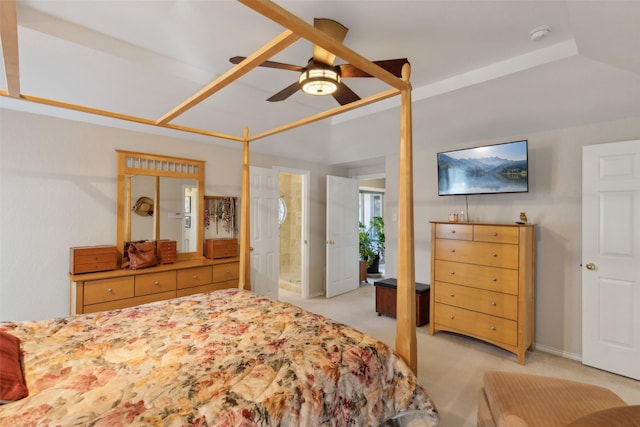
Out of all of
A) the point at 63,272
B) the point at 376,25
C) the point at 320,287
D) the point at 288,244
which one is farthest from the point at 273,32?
the point at 288,244

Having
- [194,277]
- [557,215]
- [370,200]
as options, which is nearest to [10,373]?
[194,277]

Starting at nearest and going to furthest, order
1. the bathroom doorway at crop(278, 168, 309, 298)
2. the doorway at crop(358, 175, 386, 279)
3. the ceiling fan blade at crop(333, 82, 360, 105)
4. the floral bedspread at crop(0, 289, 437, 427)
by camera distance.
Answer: the floral bedspread at crop(0, 289, 437, 427)
the ceiling fan blade at crop(333, 82, 360, 105)
the bathroom doorway at crop(278, 168, 309, 298)
the doorway at crop(358, 175, 386, 279)

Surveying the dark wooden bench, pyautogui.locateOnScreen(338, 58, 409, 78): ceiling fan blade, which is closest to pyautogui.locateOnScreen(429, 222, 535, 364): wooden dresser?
the dark wooden bench

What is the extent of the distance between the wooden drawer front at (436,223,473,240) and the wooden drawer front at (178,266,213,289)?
2657mm

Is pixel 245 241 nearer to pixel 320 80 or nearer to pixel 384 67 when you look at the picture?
pixel 320 80

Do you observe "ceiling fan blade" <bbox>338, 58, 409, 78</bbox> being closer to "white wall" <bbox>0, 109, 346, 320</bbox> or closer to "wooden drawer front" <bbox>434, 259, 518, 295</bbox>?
"wooden drawer front" <bbox>434, 259, 518, 295</bbox>

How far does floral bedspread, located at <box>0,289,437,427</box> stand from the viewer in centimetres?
103

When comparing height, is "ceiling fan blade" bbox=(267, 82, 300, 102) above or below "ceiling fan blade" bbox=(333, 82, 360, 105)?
above

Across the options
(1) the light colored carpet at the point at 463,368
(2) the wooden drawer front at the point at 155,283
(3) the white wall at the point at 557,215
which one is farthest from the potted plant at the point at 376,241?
(2) the wooden drawer front at the point at 155,283

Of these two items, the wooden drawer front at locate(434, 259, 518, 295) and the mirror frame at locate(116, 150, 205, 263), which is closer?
the wooden drawer front at locate(434, 259, 518, 295)

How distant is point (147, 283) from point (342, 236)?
308 cm

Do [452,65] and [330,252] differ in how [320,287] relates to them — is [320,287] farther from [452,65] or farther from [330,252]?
[452,65]

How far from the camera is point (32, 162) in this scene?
2.72 m

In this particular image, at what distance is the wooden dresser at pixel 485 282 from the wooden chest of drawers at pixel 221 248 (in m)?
2.41
